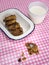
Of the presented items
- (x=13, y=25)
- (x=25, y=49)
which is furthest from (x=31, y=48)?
(x=13, y=25)

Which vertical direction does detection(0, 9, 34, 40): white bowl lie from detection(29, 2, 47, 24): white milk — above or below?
below

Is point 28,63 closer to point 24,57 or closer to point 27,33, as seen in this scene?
point 24,57

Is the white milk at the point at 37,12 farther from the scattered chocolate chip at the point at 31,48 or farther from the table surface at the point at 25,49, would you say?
the scattered chocolate chip at the point at 31,48

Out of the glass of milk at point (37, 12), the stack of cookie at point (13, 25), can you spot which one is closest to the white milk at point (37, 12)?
the glass of milk at point (37, 12)

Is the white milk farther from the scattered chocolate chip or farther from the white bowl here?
the scattered chocolate chip

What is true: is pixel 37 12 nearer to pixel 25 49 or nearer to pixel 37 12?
pixel 37 12

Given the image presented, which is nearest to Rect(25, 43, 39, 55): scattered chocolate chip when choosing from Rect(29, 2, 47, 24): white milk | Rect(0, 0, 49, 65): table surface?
Rect(0, 0, 49, 65): table surface

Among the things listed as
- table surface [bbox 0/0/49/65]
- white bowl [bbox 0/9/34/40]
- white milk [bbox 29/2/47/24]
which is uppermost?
white milk [bbox 29/2/47/24]

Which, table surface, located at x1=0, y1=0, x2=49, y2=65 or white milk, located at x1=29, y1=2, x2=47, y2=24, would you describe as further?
white milk, located at x1=29, y1=2, x2=47, y2=24
